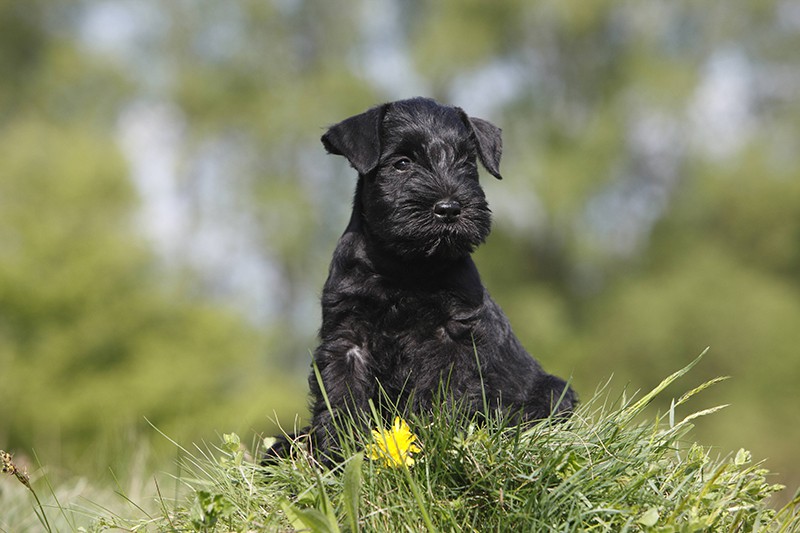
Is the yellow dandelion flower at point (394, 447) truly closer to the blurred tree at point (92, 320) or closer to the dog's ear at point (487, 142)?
the dog's ear at point (487, 142)

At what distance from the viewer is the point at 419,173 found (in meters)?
3.88

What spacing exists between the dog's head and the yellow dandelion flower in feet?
3.29

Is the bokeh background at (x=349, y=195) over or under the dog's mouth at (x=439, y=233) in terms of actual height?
over

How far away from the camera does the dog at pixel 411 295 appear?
3.72 meters

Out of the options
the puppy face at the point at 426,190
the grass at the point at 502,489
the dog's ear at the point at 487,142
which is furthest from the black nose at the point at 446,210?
the grass at the point at 502,489

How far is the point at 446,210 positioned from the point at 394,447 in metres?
1.19

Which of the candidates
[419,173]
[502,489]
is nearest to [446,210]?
[419,173]

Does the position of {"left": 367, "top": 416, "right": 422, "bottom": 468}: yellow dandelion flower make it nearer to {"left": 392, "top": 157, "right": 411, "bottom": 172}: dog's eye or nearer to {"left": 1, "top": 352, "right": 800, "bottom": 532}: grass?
{"left": 1, "top": 352, "right": 800, "bottom": 532}: grass

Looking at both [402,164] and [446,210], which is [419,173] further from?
[446,210]

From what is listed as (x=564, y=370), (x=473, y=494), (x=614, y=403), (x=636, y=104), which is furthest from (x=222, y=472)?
(x=636, y=104)

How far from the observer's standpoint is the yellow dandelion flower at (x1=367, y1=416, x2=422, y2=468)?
9.07ft

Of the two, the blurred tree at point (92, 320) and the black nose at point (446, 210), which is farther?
the blurred tree at point (92, 320)

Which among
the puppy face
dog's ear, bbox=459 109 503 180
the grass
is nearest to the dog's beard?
the puppy face

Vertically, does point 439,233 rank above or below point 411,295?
above
